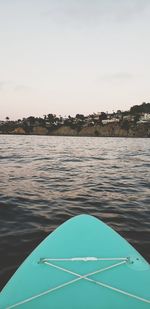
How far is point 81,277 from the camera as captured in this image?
3215 mm

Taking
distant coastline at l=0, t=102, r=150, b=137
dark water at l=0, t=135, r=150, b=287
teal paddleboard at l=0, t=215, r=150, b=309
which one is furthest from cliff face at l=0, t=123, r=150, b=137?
teal paddleboard at l=0, t=215, r=150, b=309

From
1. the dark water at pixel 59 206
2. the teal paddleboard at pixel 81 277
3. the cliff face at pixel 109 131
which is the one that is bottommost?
the dark water at pixel 59 206

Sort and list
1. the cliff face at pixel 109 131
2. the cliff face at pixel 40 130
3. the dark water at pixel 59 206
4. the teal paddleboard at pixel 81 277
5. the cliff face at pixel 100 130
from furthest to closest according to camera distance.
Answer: the cliff face at pixel 40 130, the cliff face at pixel 100 130, the cliff face at pixel 109 131, the dark water at pixel 59 206, the teal paddleboard at pixel 81 277

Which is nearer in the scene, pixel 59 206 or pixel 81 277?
pixel 81 277

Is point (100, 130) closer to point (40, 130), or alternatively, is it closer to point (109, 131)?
point (109, 131)

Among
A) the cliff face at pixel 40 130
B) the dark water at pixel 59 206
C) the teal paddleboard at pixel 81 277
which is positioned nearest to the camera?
the teal paddleboard at pixel 81 277

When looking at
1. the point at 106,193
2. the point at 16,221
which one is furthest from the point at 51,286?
the point at 106,193

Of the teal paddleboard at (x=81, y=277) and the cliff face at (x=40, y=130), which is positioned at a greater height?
the cliff face at (x=40, y=130)

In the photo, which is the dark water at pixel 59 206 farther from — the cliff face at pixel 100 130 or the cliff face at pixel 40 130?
the cliff face at pixel 40 130

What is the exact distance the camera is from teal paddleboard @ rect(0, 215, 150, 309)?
9.32 ft

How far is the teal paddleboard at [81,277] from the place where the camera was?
112 inches

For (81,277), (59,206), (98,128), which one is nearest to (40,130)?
(98,128)

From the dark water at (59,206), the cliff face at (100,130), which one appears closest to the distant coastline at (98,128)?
the cliff face at (100,130)

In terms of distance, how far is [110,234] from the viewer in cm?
456
